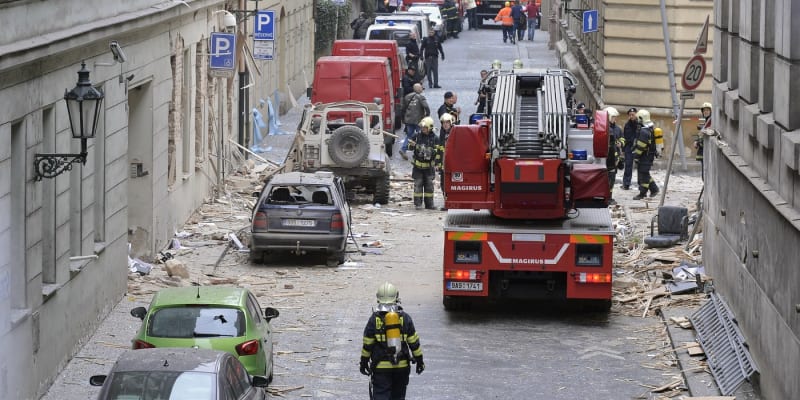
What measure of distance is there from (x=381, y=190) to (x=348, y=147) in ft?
3.98

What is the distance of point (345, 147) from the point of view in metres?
30.4

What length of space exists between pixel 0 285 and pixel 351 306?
7146mm

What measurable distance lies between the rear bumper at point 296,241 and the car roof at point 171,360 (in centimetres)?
1105

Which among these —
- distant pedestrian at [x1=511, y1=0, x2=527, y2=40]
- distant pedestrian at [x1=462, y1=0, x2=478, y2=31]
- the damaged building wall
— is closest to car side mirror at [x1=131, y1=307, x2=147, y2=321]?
the damaged building wall

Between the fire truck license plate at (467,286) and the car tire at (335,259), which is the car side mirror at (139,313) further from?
the car tire at (335,259)

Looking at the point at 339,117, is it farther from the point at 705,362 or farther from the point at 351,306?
the point at 705,362

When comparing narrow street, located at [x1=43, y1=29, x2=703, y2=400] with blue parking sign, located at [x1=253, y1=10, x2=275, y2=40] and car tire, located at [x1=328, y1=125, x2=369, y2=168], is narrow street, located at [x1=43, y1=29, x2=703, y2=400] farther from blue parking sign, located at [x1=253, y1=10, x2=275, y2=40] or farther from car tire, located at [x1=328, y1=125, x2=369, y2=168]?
blue parking sign, located at [x1=253, y1=10, x2=275, y2=40]

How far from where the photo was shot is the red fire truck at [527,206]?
19.6 metres

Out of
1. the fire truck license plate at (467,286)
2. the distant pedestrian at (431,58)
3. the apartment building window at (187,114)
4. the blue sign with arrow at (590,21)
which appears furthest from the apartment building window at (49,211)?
the distant pedestrian at (431,58)

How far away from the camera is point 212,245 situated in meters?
25.8

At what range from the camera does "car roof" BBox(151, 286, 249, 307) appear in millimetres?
15102

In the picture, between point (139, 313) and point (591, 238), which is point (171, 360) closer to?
point (139, 313)

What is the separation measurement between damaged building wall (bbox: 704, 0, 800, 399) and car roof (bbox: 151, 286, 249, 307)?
17.0 ft

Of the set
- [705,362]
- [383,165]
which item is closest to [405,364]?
[705,362]
